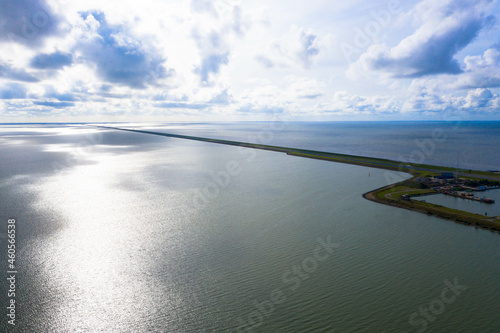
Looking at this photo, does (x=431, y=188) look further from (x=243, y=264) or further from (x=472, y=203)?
(x=243, y=264)

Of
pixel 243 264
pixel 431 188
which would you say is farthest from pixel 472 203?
pixel 243 264

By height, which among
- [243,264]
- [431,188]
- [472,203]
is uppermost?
[431,188]

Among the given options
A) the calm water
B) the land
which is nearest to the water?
the land

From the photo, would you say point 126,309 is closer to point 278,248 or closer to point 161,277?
point 161,277

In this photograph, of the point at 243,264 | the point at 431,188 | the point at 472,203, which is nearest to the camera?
the point at 243,264

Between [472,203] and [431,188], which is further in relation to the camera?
[431,188]

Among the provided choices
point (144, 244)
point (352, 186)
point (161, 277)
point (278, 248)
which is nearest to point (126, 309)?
point (161, 277)

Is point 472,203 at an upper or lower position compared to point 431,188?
lower

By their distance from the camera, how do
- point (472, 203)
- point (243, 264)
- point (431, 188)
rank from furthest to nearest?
point (431, 188), point (472, 203), point (243, 264)

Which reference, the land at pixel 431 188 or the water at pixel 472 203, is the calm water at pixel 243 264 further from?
the water at pixel 472 203

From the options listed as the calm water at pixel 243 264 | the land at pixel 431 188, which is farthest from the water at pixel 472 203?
the calm water at pixel 243 264
